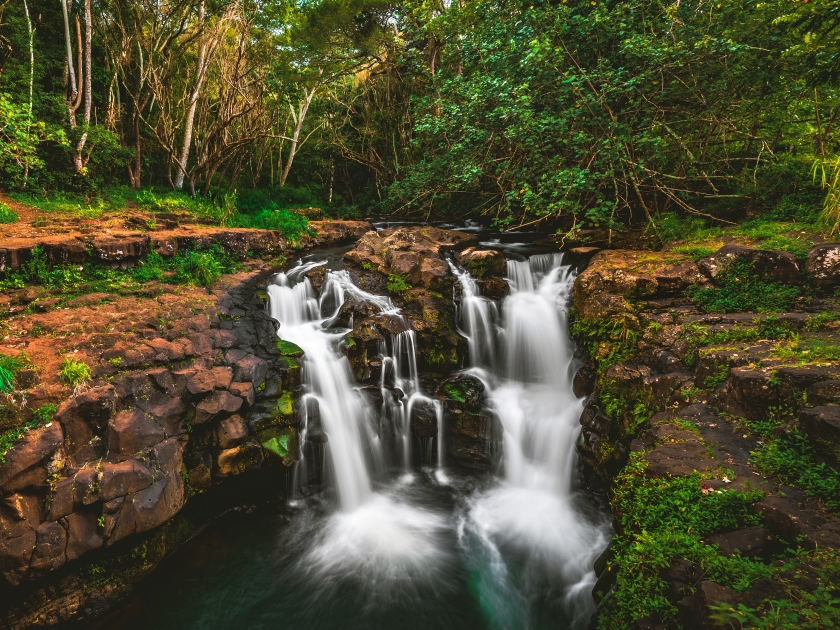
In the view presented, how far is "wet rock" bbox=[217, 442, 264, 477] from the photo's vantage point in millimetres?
5207

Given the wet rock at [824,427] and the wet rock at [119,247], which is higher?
the wet rock at [119,247]

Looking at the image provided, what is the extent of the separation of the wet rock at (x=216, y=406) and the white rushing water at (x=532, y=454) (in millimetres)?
3782

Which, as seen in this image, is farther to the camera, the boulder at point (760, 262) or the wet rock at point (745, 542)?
the boulder at point (760, 262)

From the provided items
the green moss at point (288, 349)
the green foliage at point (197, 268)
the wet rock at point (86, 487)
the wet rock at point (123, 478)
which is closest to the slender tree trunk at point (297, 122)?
the green foliage at point (197, 268)

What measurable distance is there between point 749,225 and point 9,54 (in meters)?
17.1

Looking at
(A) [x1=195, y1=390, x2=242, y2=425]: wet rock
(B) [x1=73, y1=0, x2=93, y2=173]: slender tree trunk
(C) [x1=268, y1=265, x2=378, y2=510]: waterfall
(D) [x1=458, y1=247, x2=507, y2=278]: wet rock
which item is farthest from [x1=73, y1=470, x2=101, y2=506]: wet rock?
(B) [x1=73, y1=0, x2=93, y2=173]: slender tree trunk

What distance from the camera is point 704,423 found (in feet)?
12.8

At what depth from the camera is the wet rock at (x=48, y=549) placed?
3.68 m

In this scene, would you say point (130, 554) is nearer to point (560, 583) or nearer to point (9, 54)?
point (560, 583)

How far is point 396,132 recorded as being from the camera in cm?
1728

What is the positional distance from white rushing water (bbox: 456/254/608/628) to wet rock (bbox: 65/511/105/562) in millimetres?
4373

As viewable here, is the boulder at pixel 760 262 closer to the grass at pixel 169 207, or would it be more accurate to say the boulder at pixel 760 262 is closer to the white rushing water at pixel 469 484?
the white rushing water at pixel 469 484

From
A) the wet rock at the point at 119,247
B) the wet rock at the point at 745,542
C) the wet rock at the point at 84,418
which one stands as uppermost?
the wet rock at the point at 119,247

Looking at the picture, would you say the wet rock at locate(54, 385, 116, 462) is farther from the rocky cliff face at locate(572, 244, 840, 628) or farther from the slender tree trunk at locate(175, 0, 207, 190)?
the slender tree trunk at locate(175, 0, 207, 190)
